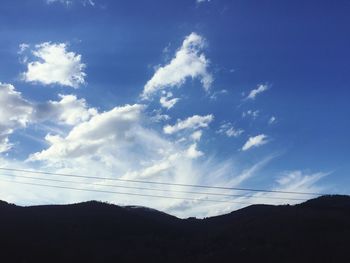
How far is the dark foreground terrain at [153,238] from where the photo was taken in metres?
78.2

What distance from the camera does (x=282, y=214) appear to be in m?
107

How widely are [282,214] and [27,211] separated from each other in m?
64.9

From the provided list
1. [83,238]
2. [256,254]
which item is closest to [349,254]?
[256,254]

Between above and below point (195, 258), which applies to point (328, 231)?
above

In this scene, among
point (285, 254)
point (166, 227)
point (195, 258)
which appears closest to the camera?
point (285, 254)

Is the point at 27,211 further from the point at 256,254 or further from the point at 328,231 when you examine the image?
the point at 328,231

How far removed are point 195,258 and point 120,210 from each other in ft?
182

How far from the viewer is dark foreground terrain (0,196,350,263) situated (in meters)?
78.2

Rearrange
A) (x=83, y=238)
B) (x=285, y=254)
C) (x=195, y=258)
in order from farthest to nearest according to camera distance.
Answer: (x=83, y=238)
(x=195, y=258)
(x=285, y=254)

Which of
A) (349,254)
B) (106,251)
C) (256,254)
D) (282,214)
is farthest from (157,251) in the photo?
(349,254)

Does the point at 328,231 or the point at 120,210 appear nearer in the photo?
the point at 328,231

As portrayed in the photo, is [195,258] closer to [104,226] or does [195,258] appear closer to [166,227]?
[104,226]

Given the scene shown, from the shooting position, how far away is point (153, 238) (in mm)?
110250

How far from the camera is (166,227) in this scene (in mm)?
131625
